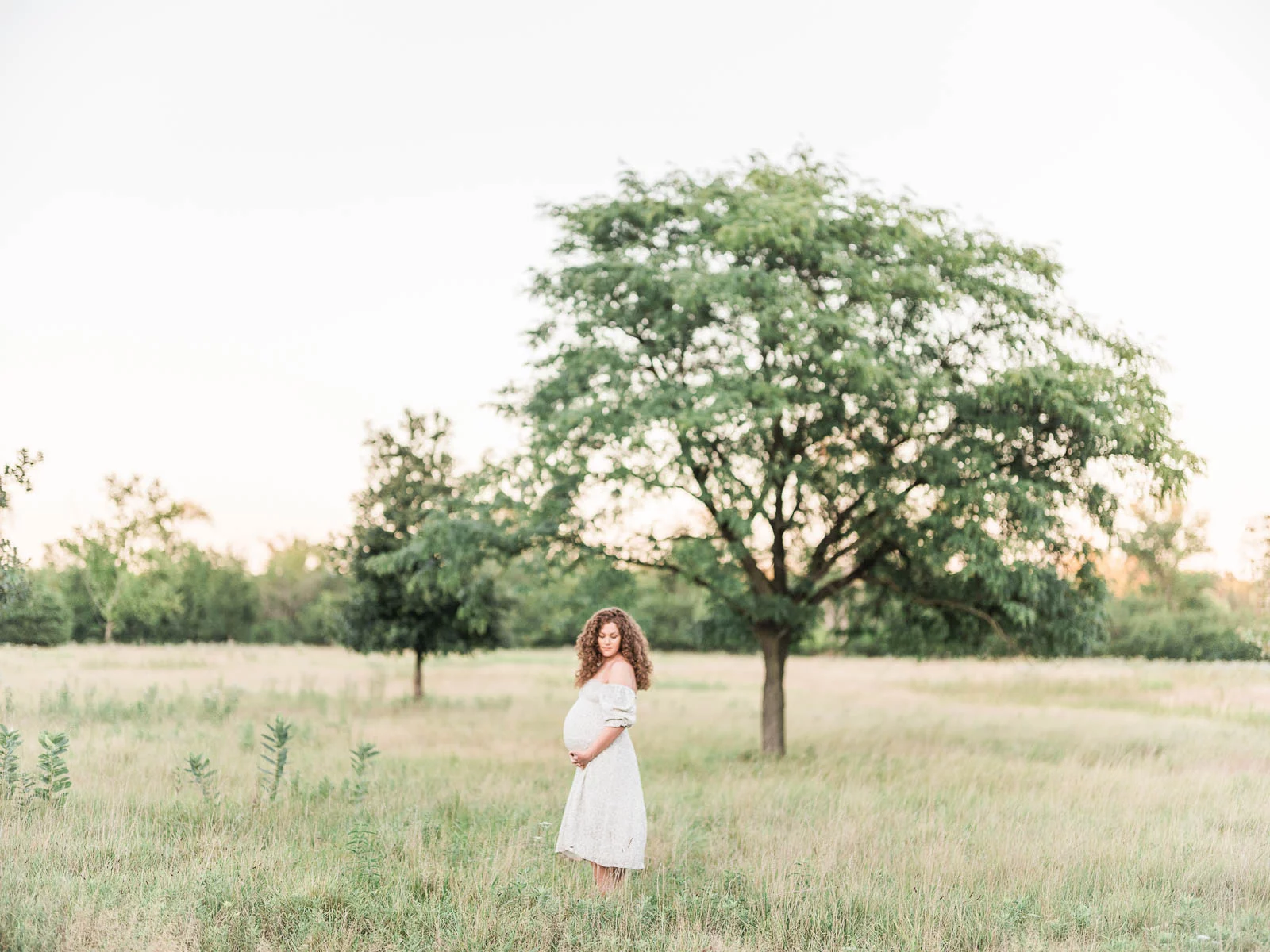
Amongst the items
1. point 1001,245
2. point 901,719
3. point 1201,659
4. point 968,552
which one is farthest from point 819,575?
point 1201,659

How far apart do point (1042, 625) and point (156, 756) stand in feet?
41.9

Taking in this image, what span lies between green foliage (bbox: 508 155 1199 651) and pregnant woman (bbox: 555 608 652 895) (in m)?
5.56

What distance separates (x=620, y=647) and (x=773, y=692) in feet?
32.2

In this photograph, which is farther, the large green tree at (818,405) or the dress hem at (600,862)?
the large green tree at (818,405)

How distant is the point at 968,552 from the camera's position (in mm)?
13820

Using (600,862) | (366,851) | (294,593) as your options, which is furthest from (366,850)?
(294,593)

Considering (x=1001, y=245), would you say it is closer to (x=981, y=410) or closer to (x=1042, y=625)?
(x=981, y=410)

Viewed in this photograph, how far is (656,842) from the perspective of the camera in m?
9.15

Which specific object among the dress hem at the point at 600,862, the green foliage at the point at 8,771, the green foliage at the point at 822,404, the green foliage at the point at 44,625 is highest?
the green foliage at the point at 822,404

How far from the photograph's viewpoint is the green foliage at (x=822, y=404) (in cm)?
1327

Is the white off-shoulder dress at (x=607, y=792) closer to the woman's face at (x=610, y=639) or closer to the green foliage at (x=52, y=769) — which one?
the woman's face at (x=610, y=639)

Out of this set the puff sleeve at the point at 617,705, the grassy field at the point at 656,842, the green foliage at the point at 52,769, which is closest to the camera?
the grassy field at the point at 656,842

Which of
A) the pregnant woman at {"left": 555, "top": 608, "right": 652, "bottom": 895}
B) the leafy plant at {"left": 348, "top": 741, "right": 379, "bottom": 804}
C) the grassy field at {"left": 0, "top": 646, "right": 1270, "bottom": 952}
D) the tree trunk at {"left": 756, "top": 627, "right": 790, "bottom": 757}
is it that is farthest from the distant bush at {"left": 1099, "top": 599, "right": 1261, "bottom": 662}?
the pregnant woman at {"left": 555, "top": 608, "right": 652, "bottom": 895}

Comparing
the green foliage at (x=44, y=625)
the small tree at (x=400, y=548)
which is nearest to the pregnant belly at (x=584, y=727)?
the small tree at (x=400, y=548)
